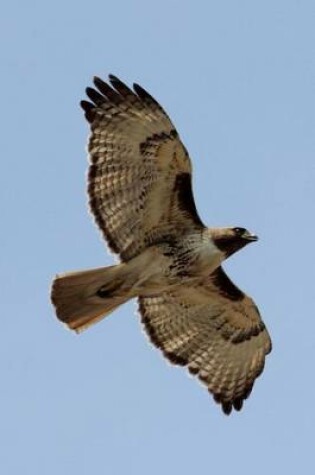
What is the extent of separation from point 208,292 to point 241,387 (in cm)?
125

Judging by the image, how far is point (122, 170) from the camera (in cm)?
1644

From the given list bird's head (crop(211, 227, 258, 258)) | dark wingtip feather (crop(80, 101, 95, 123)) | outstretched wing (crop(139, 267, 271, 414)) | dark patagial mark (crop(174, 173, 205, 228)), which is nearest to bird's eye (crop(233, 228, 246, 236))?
bird's head (crop(211, 227, 258, 258))

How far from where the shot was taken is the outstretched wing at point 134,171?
1612 cm

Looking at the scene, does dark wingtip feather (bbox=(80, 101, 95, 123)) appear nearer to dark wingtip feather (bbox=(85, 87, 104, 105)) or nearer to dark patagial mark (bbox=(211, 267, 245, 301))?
dark wingtip feather (bbox=(85, 87, 104, 105))

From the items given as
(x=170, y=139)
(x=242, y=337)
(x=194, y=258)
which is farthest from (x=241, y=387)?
(x=170, y=139)

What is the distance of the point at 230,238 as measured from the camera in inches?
647

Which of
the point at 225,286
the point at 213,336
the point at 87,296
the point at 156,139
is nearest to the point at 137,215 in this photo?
the point at 156,139

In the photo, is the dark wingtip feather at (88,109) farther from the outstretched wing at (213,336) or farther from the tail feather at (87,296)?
the outstretched wing at (213,336)

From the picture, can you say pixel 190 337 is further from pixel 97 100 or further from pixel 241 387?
pixel 97 100

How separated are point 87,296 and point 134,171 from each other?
149cm

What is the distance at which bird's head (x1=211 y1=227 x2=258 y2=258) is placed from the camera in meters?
16.4

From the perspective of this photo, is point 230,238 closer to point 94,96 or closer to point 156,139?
point 156,139

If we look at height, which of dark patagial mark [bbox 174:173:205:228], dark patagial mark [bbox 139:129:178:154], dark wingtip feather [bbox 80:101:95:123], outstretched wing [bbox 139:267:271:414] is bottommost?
outstretched wing [bbox 139:267:271:414]

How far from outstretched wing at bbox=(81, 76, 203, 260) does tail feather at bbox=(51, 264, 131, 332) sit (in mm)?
410
